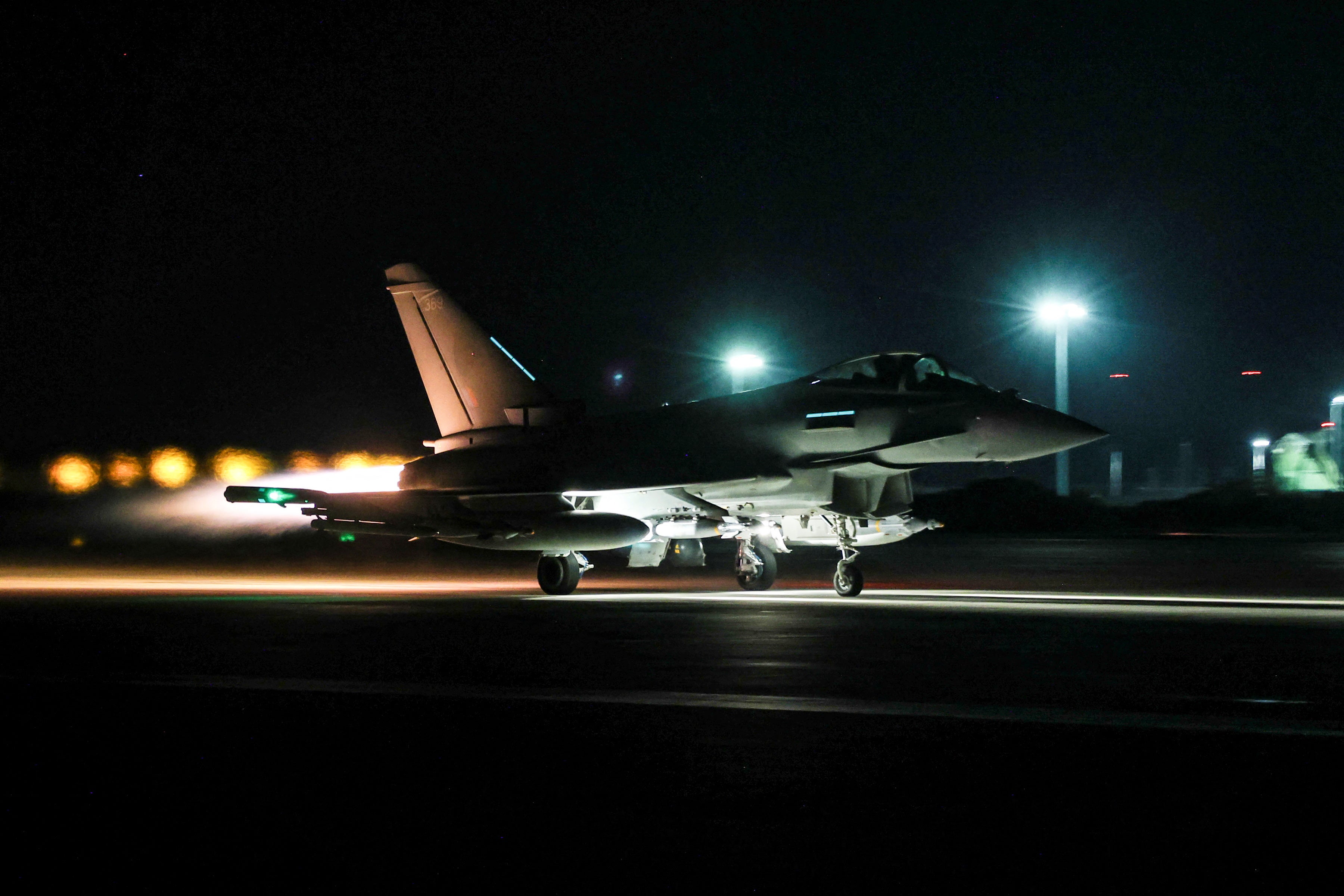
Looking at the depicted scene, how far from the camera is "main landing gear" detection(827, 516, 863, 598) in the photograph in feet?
58.0

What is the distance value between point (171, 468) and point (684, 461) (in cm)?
1260

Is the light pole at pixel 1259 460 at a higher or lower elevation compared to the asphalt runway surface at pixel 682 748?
higher

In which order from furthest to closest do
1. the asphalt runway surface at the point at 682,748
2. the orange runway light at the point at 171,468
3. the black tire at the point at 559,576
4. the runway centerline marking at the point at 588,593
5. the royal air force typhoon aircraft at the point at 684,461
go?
the orange runway light at the point at 171,468 < the black tire at the point at 559,576 < the royal air force typhoon aircraft at the point at 684,461 < the runway centerline marking at the point at 588,593 < the asphalt runway surface at the point at 682,748

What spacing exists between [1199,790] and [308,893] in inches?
141

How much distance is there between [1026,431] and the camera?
17156 mm

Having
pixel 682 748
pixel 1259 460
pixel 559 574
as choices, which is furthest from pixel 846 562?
pixel 1259 460

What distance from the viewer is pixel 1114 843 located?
475 cm

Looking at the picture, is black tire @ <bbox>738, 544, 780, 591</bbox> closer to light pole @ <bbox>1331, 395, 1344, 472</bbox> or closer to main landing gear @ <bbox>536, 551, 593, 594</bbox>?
main landing gear @ <bbox>536, 551, 593, 594</bbox>

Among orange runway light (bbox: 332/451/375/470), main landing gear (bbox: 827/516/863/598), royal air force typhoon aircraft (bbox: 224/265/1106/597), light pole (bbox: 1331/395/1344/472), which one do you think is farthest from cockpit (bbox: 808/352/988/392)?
light pole (bbox: 1331/395/1344/472)

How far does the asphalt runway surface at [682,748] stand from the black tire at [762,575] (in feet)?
15.5

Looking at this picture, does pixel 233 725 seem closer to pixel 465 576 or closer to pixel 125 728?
pixel 125 728

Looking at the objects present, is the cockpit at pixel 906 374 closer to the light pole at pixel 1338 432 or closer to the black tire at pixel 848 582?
the black tire at pixel 848 582

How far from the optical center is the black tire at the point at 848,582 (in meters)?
17.6

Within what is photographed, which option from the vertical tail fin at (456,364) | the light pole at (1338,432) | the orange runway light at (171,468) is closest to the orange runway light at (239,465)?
the orange runway light at (171,468)
